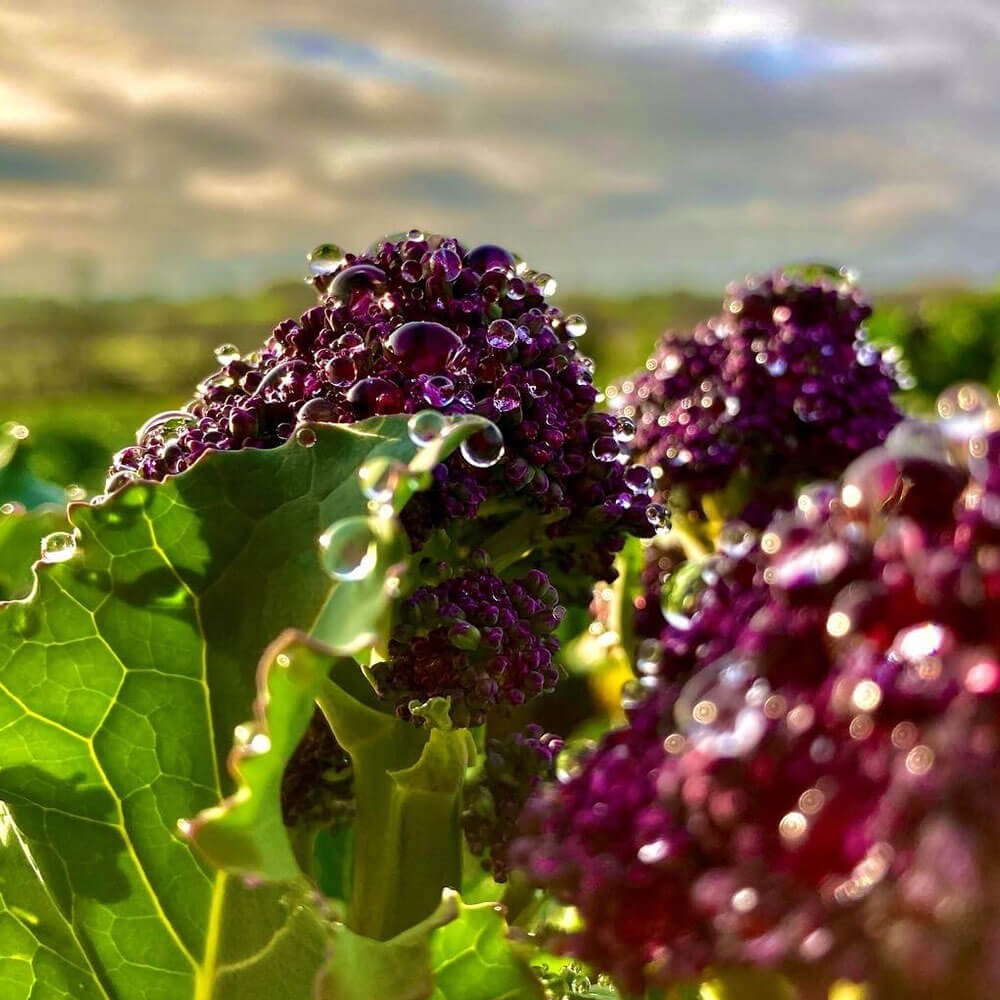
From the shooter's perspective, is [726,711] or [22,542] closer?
[726,711]

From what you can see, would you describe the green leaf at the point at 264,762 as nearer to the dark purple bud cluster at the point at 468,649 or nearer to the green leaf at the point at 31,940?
the dark purple bud cluster at the point at 468,649

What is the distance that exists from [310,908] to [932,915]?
14.0 inches

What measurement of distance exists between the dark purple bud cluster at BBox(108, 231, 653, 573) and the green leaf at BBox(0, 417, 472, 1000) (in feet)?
0.13

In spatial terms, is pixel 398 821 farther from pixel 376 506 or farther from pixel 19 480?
pixel 19 480

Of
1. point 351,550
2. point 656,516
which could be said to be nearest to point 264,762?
point 351,550

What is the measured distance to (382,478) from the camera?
0.52 metres

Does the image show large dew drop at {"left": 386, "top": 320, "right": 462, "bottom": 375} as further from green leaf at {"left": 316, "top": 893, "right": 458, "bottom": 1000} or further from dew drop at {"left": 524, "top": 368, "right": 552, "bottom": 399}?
green leaf at {"left": 316, "top": 893, "right": 458, "bottom": 1000}

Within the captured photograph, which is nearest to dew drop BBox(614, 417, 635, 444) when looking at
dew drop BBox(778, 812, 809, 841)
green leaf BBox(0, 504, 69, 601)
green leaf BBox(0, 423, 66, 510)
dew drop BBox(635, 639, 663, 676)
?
dew drop BBox(635, 639, 663, 676)

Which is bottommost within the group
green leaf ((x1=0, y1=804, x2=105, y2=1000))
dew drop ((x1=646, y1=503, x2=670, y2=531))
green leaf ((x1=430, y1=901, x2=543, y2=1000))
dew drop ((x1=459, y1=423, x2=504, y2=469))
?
green leaf ((x1=430, y1=901, x2=543, y2=1000))

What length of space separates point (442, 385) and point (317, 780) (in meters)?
0.26

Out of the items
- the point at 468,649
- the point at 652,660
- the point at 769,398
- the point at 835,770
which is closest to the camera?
the point at 835,770

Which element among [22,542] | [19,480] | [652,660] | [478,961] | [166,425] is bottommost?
[478,961]

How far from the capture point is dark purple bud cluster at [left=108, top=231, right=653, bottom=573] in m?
0.60

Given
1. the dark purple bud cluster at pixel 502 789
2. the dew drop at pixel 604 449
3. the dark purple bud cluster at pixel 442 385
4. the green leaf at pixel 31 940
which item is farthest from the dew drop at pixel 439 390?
the green leaf at pixel 31 940
